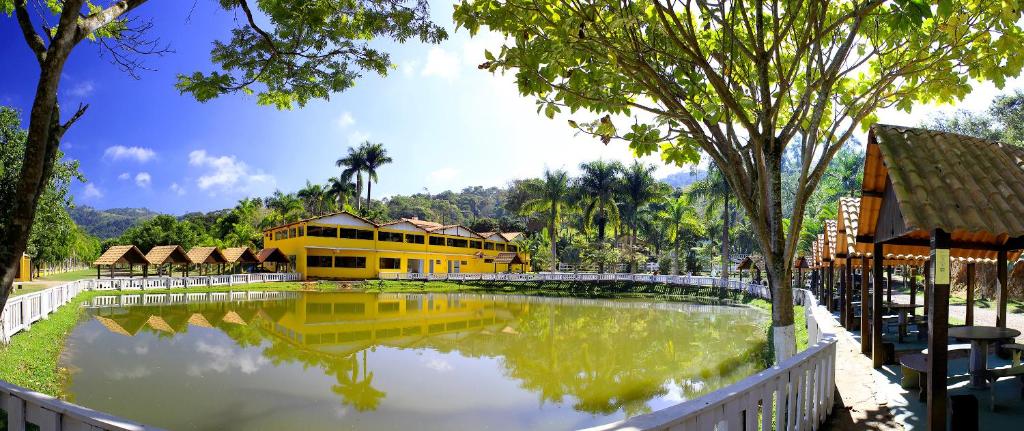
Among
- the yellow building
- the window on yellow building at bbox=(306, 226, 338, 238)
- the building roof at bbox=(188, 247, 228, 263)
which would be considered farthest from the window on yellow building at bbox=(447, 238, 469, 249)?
the building roof at bbox=(188, 247, 228, 263)

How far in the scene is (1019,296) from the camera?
1958 cm

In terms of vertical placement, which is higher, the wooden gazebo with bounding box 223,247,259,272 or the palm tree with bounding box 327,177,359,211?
the palm tree with bounding box 327,177,359,211

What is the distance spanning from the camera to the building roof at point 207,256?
3217 centimetres

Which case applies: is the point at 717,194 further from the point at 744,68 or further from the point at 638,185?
the point at 744,68

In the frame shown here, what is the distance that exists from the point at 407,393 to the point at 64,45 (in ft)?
21.0

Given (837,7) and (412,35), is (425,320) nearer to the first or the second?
(412,35)

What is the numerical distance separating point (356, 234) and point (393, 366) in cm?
3062

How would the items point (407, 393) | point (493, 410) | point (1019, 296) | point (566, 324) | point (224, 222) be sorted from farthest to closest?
point (224, 222), point (1019, 296), point (566, 324), point (407, 393), point (493, 410)

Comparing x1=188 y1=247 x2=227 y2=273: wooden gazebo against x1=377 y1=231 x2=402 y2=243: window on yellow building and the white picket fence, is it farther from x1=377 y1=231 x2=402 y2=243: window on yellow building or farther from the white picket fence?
x1=377 y1=231 x2=402 y2=243: window on yellow building

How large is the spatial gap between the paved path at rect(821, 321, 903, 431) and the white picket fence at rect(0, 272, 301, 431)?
5.46m

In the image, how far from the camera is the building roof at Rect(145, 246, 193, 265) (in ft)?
94.7

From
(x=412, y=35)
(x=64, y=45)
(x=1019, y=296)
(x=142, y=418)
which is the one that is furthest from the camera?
(x=1019, y=296)

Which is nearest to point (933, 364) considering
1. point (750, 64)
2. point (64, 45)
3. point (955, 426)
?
point (955, 426)

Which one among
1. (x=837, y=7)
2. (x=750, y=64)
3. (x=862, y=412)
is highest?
(x=837, y=7)
